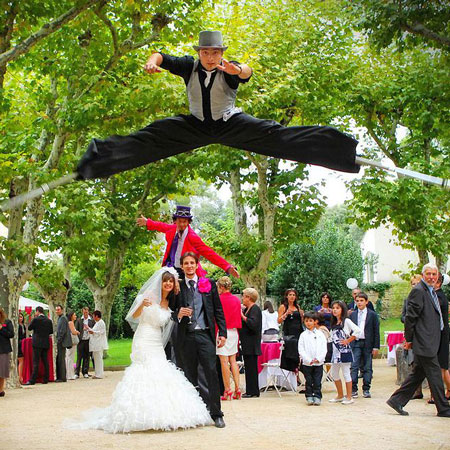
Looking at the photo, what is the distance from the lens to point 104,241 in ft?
74.0

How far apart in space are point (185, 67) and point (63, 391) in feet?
41.6

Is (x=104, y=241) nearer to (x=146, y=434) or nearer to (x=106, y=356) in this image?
(x=106, y=356)

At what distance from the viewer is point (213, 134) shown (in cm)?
668

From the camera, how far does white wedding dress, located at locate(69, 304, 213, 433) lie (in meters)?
9.84

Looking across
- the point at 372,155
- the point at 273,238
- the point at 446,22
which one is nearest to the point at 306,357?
the point at 446,22

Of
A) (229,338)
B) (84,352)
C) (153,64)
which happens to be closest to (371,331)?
(229,338)

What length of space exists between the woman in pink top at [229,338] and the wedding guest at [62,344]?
8032 millimetres

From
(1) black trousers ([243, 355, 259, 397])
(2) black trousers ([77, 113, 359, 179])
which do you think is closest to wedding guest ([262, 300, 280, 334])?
(1) black trousers ([243, 355, 259, 397])

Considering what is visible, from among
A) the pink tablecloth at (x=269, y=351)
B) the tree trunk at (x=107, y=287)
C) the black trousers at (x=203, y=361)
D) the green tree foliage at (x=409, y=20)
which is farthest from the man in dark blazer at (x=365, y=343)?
the tree trunk at (x=107, y=287)

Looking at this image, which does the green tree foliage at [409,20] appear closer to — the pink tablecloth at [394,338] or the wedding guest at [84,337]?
the pink tablecloth at [394,338]

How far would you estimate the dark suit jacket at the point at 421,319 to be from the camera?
35.7ft

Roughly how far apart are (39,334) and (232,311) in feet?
26.0

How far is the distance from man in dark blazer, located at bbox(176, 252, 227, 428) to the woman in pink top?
3.36 metres

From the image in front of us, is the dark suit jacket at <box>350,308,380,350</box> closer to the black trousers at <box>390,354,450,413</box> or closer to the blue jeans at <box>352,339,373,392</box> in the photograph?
the blue jeans at <box>352,339,373,392</box>
